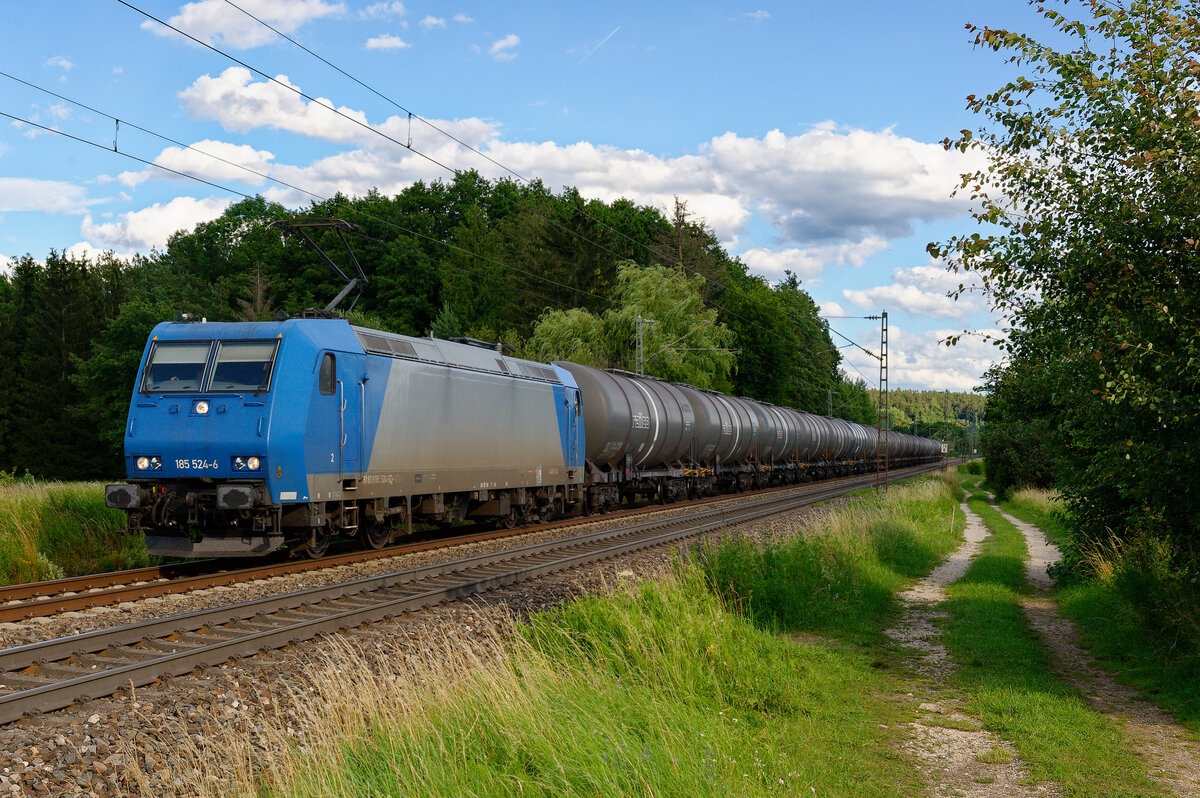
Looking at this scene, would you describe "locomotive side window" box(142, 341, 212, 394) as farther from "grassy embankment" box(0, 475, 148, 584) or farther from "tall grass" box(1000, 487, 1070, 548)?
"tall grass" box(1000, 487, 1070, 548)

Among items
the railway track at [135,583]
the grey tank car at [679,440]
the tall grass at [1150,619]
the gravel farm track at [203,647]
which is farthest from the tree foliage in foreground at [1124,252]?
the grey tank car at [679,440]

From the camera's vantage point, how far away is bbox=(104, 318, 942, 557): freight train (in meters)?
12.9

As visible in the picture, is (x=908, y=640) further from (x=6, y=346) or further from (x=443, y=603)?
(x=6, y=346)

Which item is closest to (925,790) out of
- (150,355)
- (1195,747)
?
(1195,747)

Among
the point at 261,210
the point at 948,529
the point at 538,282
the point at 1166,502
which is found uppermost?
the point at 261,210

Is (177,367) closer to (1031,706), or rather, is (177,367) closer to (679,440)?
(1031,706)

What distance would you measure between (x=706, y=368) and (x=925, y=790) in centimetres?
4521

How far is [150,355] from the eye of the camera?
45.4 feet

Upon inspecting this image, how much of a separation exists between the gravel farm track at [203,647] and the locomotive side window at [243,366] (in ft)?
8.91

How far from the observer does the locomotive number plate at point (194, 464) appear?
12.9m

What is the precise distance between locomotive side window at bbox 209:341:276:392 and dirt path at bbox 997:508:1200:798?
1089 cm

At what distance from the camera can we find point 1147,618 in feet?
33.6

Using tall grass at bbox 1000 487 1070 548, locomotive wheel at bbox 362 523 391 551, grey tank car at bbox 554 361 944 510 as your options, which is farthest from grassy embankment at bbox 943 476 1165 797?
tall grass at bbox 1000 487 1070 548

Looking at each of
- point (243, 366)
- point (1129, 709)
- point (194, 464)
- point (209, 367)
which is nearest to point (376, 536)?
point (194, 464)
